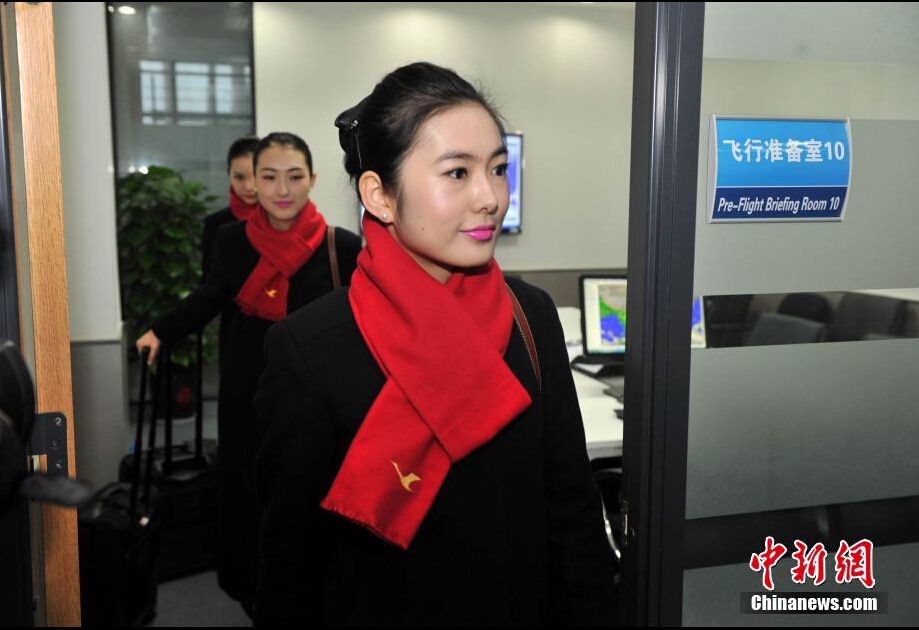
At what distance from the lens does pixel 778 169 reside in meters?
1.17

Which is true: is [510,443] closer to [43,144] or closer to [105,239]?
[43,144]

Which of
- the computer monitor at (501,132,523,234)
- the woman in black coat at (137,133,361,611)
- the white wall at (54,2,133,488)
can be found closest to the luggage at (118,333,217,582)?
the white wall at (54,2,133,488)

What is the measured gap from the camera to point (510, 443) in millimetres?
1193

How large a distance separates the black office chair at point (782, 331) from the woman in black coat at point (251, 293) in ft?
4.97

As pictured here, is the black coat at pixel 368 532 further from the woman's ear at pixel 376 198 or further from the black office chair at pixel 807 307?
the black office chair at pixel 807 307

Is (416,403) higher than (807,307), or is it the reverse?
(807,307)

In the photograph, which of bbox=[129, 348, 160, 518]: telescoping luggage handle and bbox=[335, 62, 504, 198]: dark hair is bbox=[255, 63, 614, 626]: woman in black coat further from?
bbox=[129, 348, 160, 518]: telescoping luggage handle

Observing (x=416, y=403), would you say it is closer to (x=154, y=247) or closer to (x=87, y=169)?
(x=87, y=169)

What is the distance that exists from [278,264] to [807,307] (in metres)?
1.67

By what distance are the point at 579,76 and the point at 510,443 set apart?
5.55m

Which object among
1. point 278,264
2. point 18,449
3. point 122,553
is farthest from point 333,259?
point 18,449

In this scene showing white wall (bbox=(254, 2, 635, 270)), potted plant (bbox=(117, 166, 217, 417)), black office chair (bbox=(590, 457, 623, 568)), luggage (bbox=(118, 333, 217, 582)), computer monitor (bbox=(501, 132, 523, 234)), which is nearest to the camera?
black office chair (bbox=(590, 457, 623, 568))

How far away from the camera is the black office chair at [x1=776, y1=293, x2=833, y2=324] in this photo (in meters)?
1.24

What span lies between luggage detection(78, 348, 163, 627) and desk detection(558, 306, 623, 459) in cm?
136
